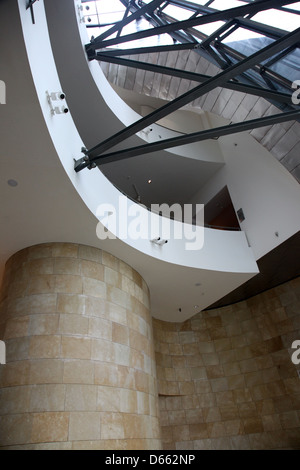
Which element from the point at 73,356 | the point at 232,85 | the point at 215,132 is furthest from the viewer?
the point at 232,85

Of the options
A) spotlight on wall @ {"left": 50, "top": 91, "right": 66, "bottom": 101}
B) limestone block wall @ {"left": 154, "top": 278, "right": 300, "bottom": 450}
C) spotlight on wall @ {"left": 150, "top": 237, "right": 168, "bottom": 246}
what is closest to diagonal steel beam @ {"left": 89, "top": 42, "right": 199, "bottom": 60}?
spotlight on wall @ {"left": 150, "top": 237, "right": 168, "bottom": 246}

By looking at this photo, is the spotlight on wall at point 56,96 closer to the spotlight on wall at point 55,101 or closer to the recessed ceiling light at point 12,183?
the spotlight on wall at point 55,101

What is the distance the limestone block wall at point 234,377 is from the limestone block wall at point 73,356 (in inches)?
198

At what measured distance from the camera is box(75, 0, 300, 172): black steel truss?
773 cm

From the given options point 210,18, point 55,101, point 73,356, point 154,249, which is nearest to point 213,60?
point 210,18

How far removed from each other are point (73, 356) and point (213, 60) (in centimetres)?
1267

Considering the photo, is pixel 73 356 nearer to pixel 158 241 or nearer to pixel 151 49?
pixel 158 241

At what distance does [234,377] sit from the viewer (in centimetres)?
1536

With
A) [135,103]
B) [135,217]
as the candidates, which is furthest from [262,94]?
[135,103]

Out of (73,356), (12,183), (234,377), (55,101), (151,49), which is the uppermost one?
(151,49)

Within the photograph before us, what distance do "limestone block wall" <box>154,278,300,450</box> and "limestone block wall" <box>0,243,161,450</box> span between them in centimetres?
502

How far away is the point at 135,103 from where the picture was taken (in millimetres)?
23062
